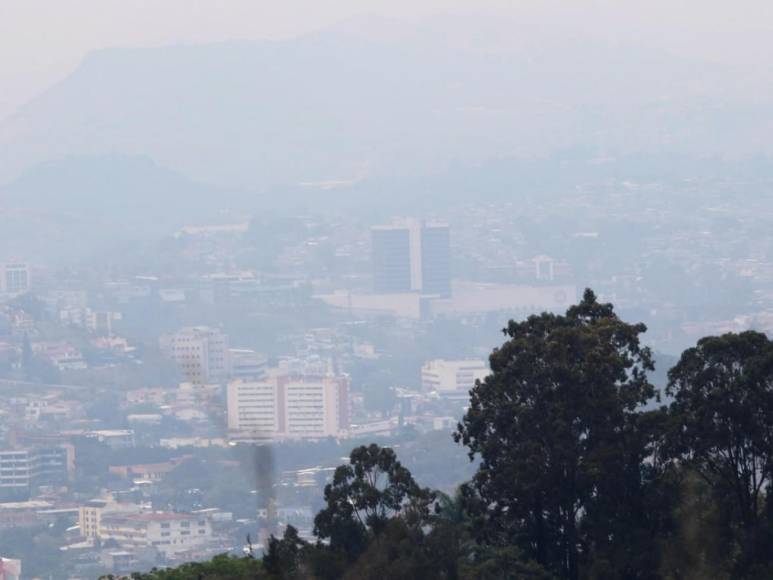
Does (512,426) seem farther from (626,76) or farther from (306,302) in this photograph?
(626,76)

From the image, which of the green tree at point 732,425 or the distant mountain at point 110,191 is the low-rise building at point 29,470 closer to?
the green tree at point 732,425

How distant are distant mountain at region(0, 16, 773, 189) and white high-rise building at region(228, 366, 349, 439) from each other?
2618 inches

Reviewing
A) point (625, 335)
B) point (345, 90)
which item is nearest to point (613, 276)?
point (345, 90)

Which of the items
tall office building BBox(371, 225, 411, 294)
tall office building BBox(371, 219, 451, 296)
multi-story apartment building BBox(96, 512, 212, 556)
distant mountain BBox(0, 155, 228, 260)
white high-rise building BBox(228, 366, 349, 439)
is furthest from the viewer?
distant mountain BBox(0, 155, 228, 260)

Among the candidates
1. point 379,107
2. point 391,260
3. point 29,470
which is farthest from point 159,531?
point 379,107

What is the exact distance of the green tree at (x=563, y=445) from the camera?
1320cm

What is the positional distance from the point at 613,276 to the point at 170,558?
56.1 m

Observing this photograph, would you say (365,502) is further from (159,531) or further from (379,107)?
(379,107)

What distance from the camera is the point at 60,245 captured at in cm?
10550

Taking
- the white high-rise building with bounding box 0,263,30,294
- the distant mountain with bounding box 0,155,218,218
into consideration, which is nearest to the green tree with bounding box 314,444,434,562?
the white high-rise building with bounding box 0,263,30,294

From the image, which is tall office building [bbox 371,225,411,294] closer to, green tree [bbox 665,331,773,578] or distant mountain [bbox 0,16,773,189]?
distant mountain [bbox 0,16,773,189]

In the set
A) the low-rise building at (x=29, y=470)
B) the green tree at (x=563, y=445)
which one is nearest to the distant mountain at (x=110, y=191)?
the low-rise building at (x=29, y=470)

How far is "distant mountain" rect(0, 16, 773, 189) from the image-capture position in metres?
134

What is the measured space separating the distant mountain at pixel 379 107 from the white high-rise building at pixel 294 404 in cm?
6649
